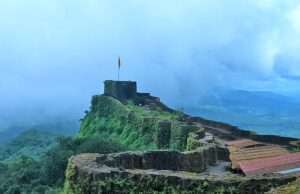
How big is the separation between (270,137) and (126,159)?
21327 mm

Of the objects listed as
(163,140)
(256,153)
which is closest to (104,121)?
(163,140)

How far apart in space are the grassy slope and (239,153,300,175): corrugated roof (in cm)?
1238

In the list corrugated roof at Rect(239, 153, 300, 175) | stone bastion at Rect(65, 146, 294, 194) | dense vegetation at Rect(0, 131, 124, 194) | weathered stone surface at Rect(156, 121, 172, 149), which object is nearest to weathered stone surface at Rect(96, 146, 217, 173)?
stone bastion at Rect(65, 146, 294, 194)

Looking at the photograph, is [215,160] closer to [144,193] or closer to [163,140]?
[144,193]

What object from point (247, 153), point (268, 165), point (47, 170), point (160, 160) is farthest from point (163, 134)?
point (160, 160)

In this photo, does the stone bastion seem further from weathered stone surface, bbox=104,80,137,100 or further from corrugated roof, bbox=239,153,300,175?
weathered stone surface, bbox=104,80,137,100

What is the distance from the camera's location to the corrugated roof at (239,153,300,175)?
66.4 ft

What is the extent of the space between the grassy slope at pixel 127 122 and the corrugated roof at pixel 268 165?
12377mm

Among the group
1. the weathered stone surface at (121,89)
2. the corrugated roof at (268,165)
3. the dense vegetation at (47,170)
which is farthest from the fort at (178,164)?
the weathered stone surface at (121,89)

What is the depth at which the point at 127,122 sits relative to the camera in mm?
47812

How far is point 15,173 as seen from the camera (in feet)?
148

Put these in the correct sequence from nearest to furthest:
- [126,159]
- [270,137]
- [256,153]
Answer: [126,159], [256,153], [270,137]

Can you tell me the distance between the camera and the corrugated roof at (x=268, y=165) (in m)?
20.2

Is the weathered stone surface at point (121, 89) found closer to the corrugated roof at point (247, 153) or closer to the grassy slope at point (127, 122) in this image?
the grassy slope at point (127, 122)
